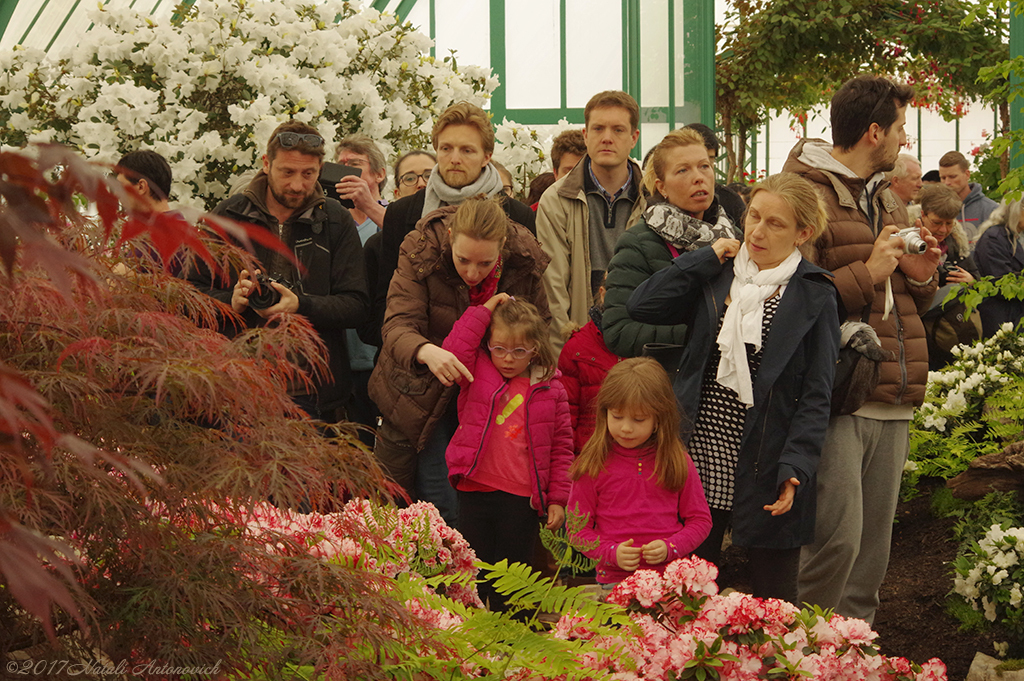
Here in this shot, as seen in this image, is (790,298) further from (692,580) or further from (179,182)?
(179,182)

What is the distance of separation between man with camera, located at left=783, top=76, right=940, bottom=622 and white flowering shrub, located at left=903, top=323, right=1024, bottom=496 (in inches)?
68.3

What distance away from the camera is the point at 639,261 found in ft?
11.1

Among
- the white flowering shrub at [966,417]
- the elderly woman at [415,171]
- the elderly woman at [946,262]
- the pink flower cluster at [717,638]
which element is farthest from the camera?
the elderly woman at [946,262]

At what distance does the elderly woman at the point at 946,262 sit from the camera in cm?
610

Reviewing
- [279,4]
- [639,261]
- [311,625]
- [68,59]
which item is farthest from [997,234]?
[311,625]

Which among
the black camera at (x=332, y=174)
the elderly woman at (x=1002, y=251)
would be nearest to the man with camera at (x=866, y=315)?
the black camera at (x=332, y=174)

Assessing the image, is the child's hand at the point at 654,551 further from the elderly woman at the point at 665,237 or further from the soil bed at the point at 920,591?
the soil bed at the point at 920,591

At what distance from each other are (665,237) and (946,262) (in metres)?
3.77

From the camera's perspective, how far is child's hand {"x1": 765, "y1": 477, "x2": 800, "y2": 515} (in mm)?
2889

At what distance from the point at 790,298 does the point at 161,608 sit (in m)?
2.17

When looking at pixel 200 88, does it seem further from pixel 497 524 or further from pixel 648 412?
pixel 648 412

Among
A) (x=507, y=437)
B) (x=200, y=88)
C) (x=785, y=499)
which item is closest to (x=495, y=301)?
(x=507, y=437)

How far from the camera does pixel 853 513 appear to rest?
10.2 ft

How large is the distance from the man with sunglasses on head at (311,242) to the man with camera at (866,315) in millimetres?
1702
